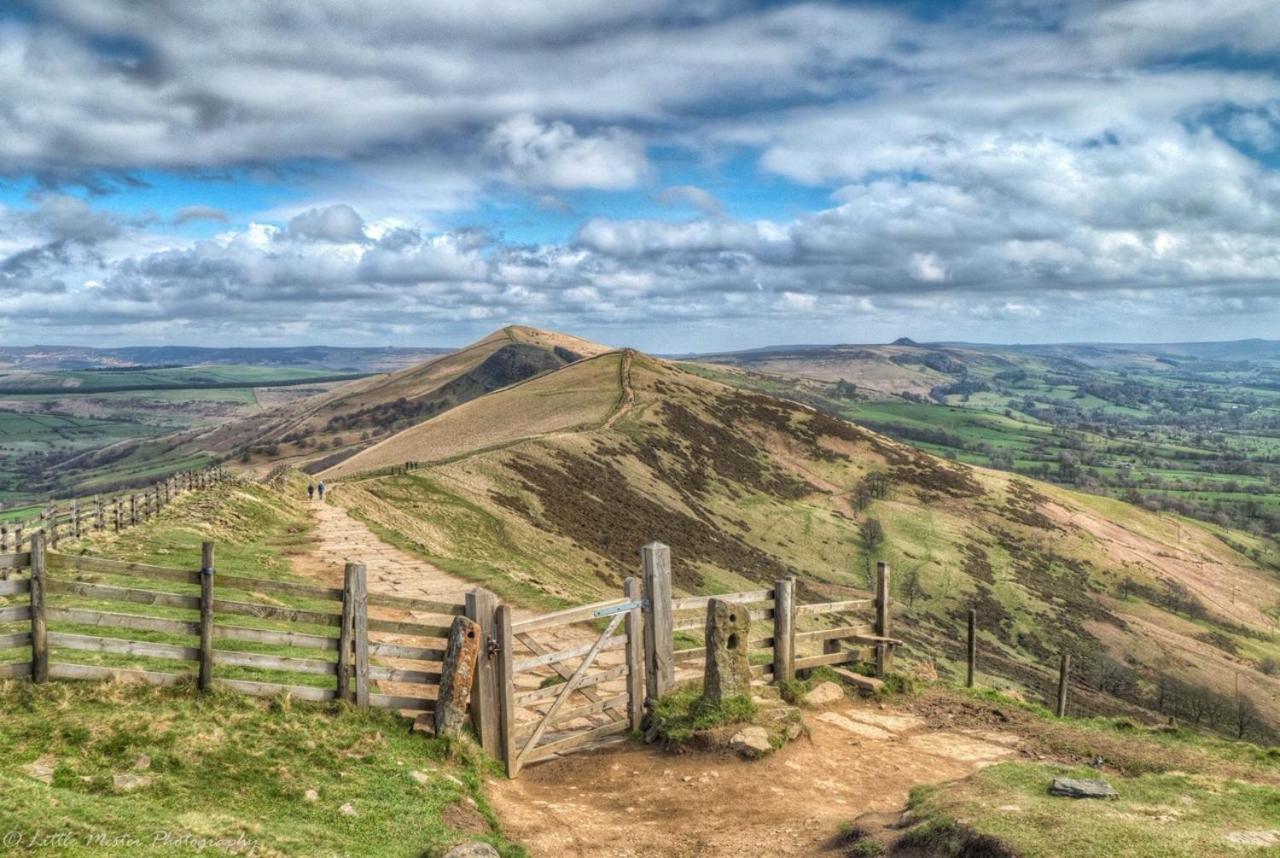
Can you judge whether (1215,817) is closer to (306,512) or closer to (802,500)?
(306,512)

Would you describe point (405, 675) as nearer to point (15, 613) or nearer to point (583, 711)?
point (583, 711)

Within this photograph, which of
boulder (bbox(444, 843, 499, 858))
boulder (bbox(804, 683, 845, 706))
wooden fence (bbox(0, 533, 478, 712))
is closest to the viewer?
boulder (bbox(444, 843, 499, 858))

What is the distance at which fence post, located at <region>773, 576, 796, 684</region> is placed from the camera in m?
16.8

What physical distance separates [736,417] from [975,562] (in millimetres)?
36287

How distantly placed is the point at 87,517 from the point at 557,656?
21767 mm

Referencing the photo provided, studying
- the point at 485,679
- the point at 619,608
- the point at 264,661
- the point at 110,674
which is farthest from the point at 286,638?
the point at 619,608

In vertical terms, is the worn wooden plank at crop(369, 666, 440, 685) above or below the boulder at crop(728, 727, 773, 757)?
above

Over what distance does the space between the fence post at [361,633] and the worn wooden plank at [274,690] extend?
434 mm

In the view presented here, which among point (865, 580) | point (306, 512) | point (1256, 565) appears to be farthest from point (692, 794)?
point (1256, 565)

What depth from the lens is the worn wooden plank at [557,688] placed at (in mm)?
13422

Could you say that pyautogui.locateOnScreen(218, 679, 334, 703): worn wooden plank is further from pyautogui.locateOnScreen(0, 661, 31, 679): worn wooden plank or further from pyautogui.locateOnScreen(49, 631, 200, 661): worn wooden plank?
pyautogui.locateOnScreen(0, 661, 31, 679): worn wooden plank

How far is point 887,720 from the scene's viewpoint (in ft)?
53.7

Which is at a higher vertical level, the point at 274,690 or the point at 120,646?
the point at 120,646

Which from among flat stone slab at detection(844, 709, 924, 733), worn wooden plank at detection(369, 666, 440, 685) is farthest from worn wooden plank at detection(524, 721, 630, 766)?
flat stone slab at detection(844, 709, 924, 733)
